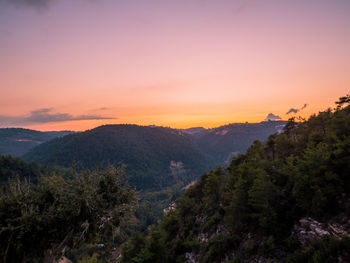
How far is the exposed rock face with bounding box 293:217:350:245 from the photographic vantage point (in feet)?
52.4

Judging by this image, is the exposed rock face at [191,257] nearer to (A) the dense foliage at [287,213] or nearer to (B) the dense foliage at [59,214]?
(A) the dense foliage at [287,213]

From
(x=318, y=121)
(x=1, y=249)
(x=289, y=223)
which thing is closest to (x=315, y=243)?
(x=289, y=223)

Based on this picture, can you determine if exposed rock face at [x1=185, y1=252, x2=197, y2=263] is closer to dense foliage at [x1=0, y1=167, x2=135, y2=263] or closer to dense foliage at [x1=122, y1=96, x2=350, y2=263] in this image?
dense foliage at [x1=122, y1=96, x2=350, y2=263]

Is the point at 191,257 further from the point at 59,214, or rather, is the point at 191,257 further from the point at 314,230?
the point at 59,214

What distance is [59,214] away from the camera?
43.8 ft

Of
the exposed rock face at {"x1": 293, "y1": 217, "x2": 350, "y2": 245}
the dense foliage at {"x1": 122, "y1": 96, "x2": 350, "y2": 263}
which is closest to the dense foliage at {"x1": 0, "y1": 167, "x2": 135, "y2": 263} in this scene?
the dense foliage at {"x1": 122, "y1": 96, "x2": 350, "y2": 263}

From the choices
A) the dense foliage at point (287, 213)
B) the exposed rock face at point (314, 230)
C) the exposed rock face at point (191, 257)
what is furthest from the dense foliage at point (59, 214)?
the exposed rock face at point (191, 257)

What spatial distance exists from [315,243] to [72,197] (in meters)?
18.5

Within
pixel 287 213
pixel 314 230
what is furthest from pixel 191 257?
pixel 314 230

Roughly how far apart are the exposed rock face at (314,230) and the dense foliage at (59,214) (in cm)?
1501

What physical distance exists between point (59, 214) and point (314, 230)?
66.2 ft

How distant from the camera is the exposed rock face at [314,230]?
1598 cm

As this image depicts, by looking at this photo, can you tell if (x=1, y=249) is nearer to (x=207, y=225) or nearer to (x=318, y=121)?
(x=207, y=225)

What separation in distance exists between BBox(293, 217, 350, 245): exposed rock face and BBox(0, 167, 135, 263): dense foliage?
15.0 metres
